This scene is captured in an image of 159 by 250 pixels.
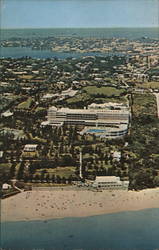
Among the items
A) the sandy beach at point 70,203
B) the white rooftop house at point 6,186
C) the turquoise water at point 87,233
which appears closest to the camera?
the turquoise water at point 87,233

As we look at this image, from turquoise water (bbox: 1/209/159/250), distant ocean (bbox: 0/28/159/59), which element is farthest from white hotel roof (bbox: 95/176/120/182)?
distant ocean (bbox: 0/28/159/59)

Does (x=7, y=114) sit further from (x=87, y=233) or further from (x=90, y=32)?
(x=87, y=233)

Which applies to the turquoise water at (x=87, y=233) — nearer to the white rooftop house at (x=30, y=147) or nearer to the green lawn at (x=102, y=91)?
the white rooftop house at (x=30, y=147)

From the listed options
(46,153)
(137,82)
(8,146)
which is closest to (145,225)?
(46,153)

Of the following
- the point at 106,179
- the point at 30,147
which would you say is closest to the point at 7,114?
the point at 30,147

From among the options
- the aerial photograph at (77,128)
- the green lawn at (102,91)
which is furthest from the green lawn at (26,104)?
the green lawn at (102,91)

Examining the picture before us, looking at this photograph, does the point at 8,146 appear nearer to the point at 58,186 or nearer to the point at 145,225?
the point at 58,186

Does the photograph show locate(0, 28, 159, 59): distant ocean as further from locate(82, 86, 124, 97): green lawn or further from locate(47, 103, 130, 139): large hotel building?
locate(47, 103, 130, 139): large hotel building

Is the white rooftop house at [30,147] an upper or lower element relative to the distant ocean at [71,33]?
lower
